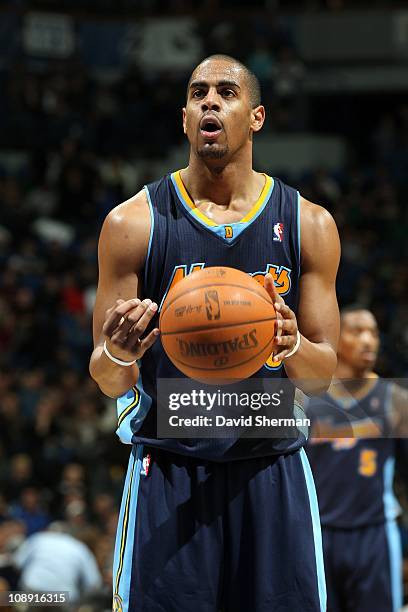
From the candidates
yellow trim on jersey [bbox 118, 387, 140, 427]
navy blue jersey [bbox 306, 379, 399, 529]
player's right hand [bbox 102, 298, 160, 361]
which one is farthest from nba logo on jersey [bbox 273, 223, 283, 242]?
navy blue jersey [bbox 306, 379, 399, 529]

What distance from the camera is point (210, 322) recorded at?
314cm

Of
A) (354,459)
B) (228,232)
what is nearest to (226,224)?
(228,232)

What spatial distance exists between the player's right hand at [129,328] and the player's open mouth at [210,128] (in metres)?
0.67

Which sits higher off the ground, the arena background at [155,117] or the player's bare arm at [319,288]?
the arena background at [155,117]

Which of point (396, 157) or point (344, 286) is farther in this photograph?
point (396, 157)

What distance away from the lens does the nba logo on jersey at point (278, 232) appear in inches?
139

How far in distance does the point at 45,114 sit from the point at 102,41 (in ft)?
4.61

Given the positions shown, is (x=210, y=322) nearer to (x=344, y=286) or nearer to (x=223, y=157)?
(x=223, y=157)

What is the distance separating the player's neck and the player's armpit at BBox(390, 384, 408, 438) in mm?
2812

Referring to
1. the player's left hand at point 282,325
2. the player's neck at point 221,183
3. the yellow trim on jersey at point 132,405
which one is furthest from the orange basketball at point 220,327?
the player's neck at point 221,183

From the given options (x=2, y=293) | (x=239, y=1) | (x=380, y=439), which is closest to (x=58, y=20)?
(x=239, y=1)

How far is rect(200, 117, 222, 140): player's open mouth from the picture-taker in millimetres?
3514

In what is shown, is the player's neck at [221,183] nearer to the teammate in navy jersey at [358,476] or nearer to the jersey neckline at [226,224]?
the jersey neckline at [226,224]

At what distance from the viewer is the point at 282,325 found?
3.18 metres
